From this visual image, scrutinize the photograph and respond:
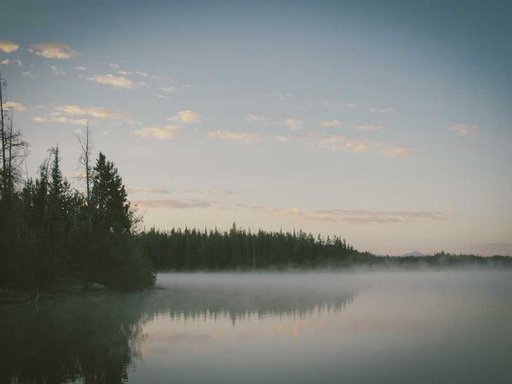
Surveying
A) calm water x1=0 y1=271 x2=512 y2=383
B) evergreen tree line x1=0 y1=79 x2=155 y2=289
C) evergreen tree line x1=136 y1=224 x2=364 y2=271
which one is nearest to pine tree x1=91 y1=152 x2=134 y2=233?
evergreen tree line x1=0 y1=79 x2=155 y2=289

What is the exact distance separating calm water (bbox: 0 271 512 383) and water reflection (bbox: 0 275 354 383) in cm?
7

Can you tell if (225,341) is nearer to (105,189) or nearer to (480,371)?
(480,371)

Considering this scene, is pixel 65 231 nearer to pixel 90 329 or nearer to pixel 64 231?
pixel 64 231

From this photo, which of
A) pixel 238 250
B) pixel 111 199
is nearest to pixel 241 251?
pixel 238 250

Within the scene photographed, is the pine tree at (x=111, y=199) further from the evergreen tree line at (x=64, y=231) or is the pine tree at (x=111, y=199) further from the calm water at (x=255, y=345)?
the calm water at (x=255, y=345)

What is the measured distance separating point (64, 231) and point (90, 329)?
86.5 feet

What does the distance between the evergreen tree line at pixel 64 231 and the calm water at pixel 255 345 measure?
5.34 meters

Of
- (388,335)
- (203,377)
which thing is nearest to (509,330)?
(388,335)

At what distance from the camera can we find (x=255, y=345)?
890 inches

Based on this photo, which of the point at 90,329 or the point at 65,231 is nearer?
the point at 90,329

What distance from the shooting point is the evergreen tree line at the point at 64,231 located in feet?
131

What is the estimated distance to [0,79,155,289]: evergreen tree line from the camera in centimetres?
3981

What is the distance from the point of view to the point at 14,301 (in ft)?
127

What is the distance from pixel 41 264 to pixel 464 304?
37.9m
